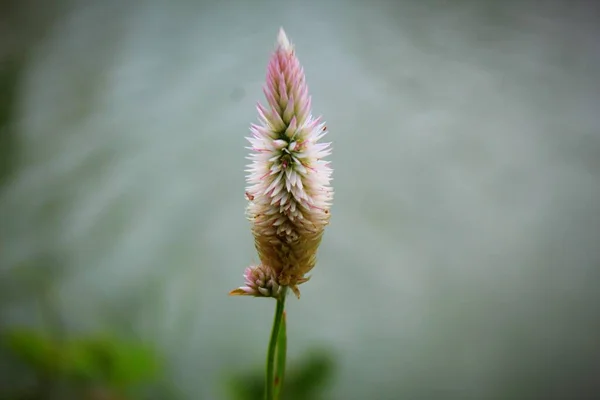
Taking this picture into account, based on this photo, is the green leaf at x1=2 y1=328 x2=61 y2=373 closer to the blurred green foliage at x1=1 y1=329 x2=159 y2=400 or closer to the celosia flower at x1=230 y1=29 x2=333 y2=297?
the blurred green foliage at x1=1 y1=329 x2=159 y2=400

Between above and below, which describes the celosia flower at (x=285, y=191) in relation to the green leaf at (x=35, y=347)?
above

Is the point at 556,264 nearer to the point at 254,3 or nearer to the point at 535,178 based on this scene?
the point at 535,178

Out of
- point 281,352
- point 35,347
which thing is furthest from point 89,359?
point 281,352

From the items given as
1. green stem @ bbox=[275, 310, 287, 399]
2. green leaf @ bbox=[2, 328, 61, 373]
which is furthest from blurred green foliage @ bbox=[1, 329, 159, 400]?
green stem @ bbox=[275, 310, 287, 399]

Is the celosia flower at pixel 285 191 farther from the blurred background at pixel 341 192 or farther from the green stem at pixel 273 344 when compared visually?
the blurred background at pixel 341 192

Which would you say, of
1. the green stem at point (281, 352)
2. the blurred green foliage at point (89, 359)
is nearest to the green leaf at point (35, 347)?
the blurred green foliage at point (89, 359)

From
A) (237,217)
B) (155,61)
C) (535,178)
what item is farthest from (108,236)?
(535,178)

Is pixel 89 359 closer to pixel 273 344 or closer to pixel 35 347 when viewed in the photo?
pixel 35 347
